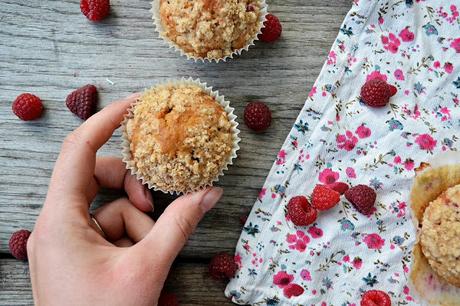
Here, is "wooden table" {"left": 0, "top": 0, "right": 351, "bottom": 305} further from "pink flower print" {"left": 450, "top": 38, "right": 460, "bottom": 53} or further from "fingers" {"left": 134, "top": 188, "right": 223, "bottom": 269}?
"pink flower print" {"left": 450, "top": 38, "right": 460, "bottom": 53}

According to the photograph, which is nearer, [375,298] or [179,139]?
[179,139]

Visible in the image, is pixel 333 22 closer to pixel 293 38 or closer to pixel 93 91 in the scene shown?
pixel 293 38

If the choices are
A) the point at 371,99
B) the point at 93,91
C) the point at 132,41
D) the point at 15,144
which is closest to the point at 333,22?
the point at 371,99

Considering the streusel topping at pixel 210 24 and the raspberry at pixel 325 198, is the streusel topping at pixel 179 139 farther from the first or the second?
the raspberry at pixel 325 198

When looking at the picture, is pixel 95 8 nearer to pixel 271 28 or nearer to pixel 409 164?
pixel 271 28

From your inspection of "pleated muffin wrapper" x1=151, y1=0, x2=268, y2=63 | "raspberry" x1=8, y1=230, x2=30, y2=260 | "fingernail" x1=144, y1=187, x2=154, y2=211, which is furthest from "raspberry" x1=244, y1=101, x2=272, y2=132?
"raspberry" x1=8, y1=230, x2=30, y2=260

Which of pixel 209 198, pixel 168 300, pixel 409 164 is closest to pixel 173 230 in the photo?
pixel 209 198
